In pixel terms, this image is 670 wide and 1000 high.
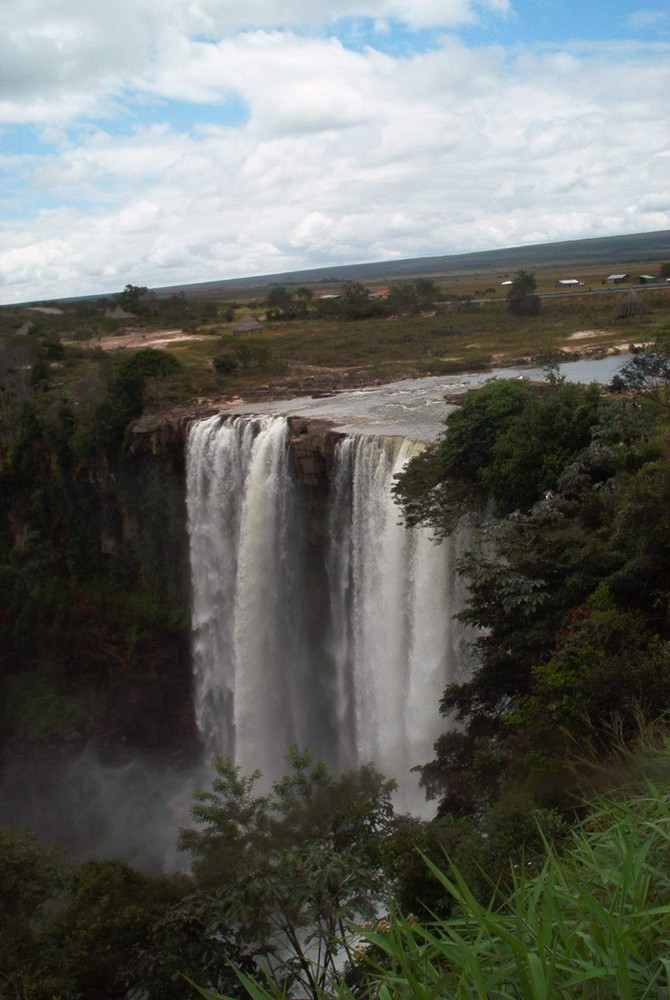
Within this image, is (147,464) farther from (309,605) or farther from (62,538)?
(309,605)

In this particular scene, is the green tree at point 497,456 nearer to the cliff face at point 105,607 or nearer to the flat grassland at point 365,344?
the flat grassland at point 365,344

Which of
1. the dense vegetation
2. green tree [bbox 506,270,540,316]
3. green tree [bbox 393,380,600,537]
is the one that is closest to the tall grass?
the dense vegetation

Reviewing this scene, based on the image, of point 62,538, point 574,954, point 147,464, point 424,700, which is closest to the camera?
point 574,954

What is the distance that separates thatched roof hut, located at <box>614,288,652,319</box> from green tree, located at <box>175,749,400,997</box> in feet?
105

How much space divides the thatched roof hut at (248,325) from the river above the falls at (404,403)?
86.4ft

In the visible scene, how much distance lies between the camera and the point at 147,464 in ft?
88.7

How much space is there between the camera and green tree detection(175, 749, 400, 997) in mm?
9586

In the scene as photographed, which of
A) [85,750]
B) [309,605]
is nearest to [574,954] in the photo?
[309,605]

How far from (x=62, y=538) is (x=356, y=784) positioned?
66.9 feet

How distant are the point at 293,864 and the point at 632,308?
3465 centimetres

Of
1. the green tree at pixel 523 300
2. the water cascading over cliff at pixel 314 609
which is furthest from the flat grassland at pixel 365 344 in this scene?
the water cascading over cliff at pixel 314 609

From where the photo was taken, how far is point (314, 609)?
22.1 metres

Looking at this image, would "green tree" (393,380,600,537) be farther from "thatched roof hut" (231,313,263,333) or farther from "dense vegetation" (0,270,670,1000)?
"thatched roof hut" (231,313,263,333)

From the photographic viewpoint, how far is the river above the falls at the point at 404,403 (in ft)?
70.9
